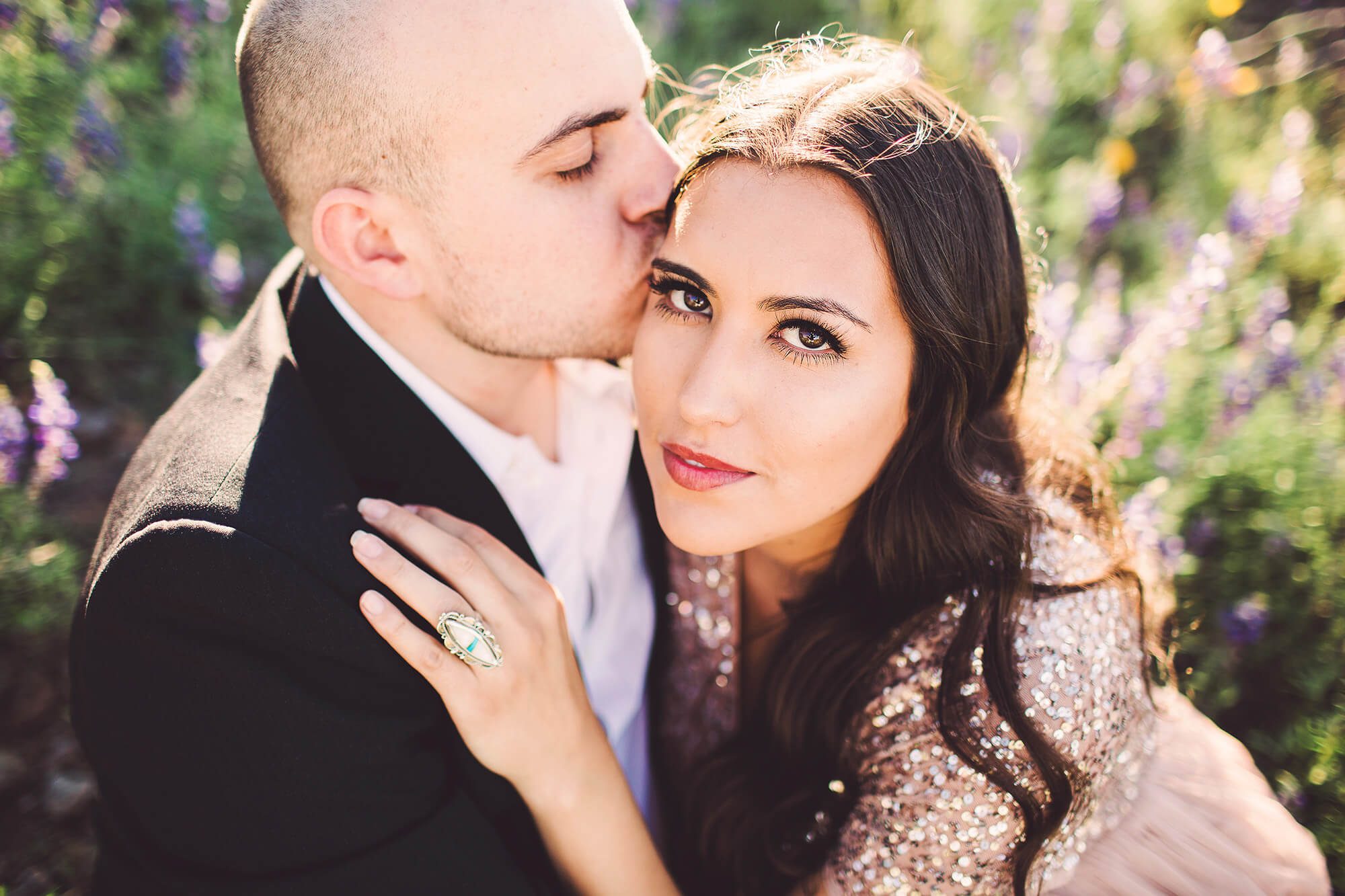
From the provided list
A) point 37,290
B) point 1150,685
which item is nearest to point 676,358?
point 1150,685

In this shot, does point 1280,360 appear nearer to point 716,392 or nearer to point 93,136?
point 716,392

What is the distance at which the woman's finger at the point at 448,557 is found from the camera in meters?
1.62

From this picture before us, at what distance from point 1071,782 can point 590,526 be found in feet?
4.29

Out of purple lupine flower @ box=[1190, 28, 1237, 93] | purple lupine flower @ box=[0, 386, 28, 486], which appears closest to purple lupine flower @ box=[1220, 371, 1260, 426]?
purple lupine flower @ box=[1190, 28, 1237, 93]

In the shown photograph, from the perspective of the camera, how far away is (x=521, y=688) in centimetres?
162

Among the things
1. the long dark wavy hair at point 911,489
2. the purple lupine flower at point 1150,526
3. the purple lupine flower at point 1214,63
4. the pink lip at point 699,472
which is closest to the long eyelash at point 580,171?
the long dark wavy hair at point 911,489

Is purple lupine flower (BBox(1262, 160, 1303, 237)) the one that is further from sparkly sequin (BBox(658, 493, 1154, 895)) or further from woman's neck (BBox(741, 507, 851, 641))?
woman's neck (BBox(741, 507, 851, 641))

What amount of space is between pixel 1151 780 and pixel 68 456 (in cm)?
294

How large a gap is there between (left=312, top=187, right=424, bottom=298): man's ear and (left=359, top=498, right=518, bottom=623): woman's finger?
0.62 metres

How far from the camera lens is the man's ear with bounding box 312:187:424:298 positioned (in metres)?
1.95

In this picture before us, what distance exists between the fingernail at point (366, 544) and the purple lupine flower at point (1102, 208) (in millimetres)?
3219

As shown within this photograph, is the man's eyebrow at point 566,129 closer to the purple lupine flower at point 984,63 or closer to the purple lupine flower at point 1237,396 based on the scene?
the purple lupine flower at point 1237,396

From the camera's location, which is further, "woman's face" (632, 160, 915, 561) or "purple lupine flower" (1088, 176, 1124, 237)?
"purple lupine flower" (1088, 176, 1124, 237)

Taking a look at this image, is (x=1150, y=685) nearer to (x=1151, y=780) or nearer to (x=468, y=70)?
(x=1151, y=780)
